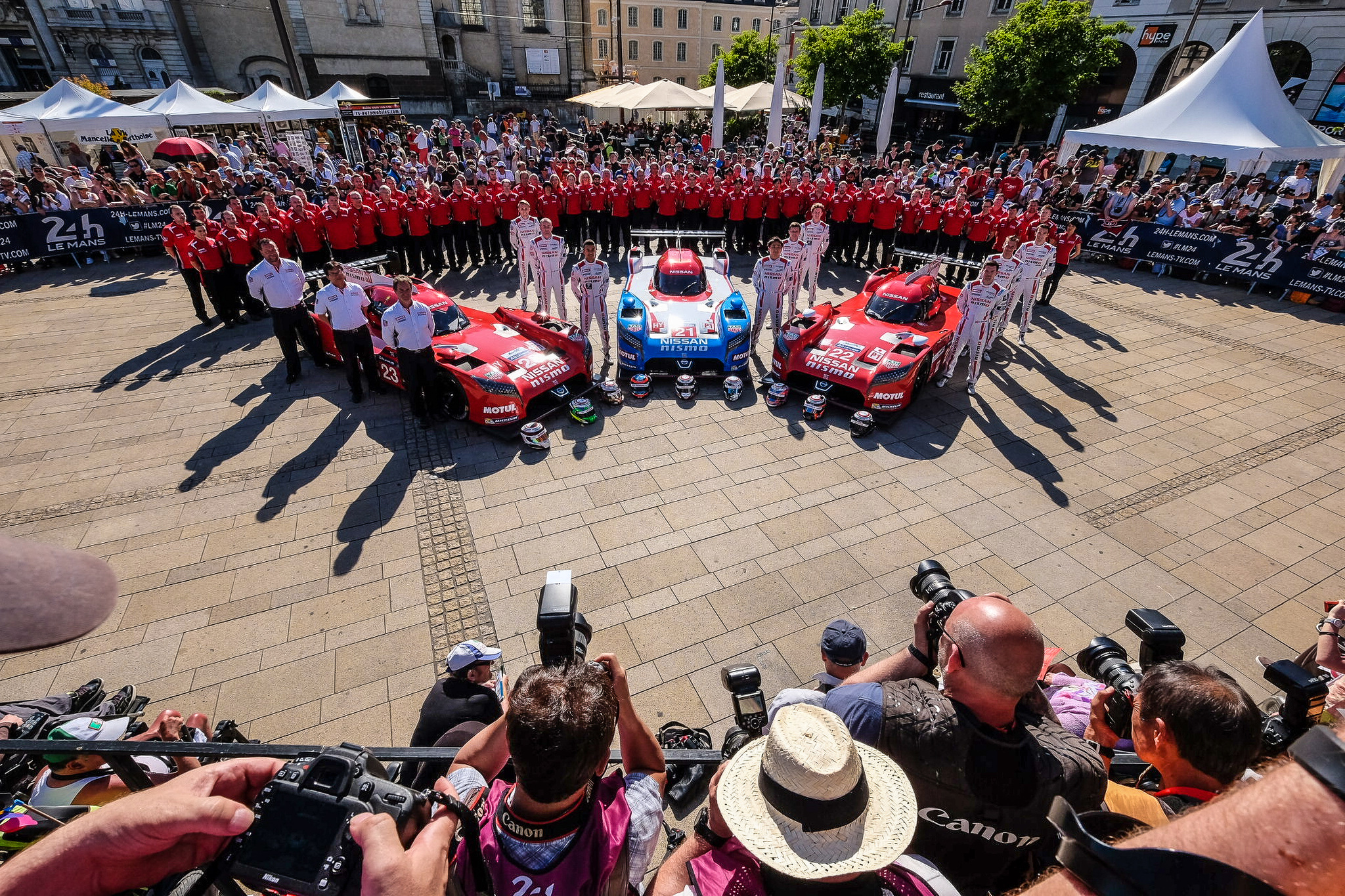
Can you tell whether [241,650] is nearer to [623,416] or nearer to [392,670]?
[392,670]

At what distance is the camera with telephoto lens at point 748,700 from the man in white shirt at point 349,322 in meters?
7.24

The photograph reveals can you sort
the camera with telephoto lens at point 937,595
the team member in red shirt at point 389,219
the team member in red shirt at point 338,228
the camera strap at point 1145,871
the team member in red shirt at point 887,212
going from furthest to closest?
1. the team member in red shirt at point 887,212
2. the team member in red shirt at point 389,219
3. the team member in red shirt at point 338,228
4. the camera with telephoto lens at point 937,595
5. the camera strap at point 1145,871

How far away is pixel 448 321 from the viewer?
783cm

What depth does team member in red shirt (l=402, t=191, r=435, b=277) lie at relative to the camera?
39.2 ft

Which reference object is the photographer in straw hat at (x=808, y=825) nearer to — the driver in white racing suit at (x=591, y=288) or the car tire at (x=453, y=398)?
the car tire at (x=453, y=398)

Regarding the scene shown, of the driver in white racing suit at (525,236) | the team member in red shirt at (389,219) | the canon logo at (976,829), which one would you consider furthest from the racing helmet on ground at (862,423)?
the team member in red shirt at (389,219)

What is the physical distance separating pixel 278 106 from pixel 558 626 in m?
23.8

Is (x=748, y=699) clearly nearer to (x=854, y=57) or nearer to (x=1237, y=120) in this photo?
(x=1237, y=120)

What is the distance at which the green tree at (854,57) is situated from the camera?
2941 centimetres

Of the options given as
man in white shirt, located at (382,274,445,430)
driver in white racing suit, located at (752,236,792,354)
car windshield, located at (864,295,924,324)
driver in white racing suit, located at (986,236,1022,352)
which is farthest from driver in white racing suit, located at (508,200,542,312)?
driver in white racing suit, located at (986,236,1022,352)

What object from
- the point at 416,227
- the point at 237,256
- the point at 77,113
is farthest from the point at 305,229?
the point at 77,113

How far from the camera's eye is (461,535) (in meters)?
5.68

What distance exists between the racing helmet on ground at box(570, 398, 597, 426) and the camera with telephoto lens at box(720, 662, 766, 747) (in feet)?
17.9

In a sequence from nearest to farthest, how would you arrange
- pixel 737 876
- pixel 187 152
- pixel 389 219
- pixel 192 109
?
pixel 737 876
pixel 389 219
pixel 192 109
pixel 187 152
